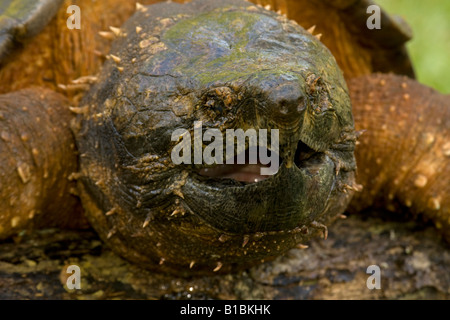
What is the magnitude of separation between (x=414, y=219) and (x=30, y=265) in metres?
2.29

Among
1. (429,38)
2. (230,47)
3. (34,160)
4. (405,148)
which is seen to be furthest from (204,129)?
(429,38)

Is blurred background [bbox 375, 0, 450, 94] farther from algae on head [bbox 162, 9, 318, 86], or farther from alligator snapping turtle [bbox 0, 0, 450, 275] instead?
algae on head [bbox 162, 9, 318, 86]

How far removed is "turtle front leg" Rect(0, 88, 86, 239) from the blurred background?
4.98 m

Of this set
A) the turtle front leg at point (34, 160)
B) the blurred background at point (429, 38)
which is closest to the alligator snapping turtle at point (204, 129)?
the turtle front leg at point (34, 160)

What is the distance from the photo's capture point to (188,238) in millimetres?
2428

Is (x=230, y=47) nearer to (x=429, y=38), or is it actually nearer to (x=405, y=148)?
(x=405, y=148)

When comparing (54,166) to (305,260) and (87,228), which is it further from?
(305,260)

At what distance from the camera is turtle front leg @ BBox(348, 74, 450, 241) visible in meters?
3.37

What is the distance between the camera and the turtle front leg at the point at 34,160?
9.16 ft

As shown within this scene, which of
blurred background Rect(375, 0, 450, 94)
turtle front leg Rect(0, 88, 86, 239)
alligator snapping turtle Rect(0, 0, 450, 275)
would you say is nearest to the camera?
alligator snapping turtle Rect(0, 0, 450, 275)

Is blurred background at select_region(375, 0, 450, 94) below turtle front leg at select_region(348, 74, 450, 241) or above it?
above

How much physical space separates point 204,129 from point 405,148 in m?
1.69

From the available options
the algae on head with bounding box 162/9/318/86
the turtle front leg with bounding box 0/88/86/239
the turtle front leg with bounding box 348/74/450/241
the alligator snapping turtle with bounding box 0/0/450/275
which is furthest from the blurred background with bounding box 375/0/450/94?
the turtle front leg with bounding box 0/88/86/239

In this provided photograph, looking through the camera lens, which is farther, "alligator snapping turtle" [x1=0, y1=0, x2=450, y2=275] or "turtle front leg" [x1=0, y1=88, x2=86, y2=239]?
"turtle front leg" [x1=0, y1=88, x2=86, y2=239]
